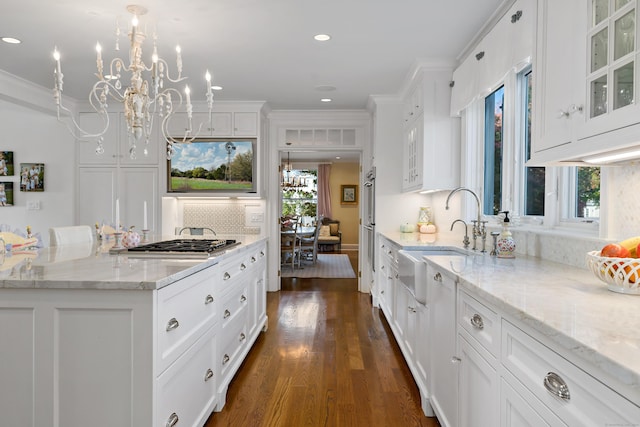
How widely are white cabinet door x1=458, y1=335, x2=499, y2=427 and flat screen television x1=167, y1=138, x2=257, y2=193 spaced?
4.03 meters

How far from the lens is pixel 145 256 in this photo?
2.13 meters

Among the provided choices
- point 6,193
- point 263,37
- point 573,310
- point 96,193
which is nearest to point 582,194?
point 573,310

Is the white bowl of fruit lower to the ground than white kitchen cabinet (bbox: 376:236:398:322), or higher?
higher

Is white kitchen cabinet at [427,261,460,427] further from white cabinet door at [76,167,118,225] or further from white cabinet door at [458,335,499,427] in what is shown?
white cabinet door at [76,167,118,225]

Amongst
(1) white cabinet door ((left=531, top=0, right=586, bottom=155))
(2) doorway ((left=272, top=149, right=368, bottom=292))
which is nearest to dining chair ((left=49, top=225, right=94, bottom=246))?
(1) white cabinet door ((left=531, top=0, right=586, bottom=155))

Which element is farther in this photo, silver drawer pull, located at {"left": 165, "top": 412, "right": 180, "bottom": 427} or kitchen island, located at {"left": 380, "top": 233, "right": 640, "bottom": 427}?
silver drawer pull, located at {"left": 165, "top": 412, "right": 180, "bottom": 427}

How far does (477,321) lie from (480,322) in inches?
1.2

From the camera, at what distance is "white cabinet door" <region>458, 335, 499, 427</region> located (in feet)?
4.42

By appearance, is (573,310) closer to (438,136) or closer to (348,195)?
(438,136)

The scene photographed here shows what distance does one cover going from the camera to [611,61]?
4.01ft

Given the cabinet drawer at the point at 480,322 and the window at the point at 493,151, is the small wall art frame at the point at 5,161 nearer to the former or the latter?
the window at the point at 493,151

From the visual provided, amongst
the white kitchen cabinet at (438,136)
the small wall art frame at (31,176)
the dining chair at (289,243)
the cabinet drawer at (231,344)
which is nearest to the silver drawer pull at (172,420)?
the cabinet drawer at (231,344)

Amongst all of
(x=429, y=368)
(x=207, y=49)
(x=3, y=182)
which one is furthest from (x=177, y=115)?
(x=429, y=368)

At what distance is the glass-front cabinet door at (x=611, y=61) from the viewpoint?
1.15m
